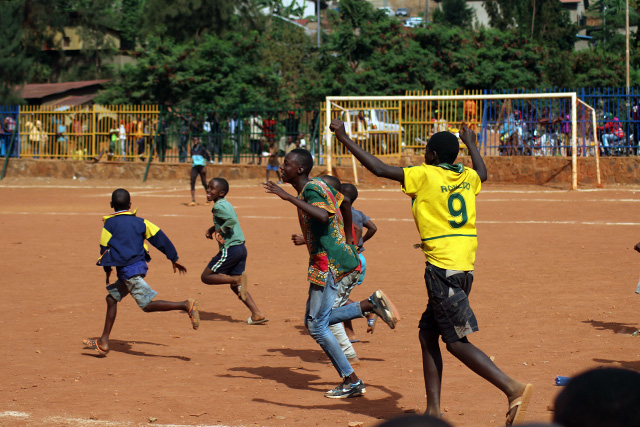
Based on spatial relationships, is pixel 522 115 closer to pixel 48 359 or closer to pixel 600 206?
pixel 600 206

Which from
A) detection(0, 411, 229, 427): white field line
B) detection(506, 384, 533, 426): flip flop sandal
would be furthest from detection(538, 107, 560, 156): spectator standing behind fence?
detection(0, 411, 229, 427): white field line

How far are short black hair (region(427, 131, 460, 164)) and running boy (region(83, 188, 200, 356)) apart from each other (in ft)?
9.34

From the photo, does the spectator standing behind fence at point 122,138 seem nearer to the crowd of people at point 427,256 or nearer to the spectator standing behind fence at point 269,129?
the spectator standing behind fence at point 269,129

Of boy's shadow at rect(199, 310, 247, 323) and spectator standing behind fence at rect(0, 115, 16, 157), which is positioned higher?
spectator standing behind fence at rect(0, 115, 16, 157)

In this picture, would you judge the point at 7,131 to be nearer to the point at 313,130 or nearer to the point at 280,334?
the point at 313,130

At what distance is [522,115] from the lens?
77.2 feet

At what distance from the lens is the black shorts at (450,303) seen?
456 cm

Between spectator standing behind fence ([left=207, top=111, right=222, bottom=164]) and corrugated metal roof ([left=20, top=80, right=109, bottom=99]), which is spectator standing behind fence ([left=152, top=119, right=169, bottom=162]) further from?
corrugated metal roof ([left=20, top=80, right=109, bottom=99])

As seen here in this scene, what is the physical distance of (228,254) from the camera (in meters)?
8.10

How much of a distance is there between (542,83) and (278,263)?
29425mm

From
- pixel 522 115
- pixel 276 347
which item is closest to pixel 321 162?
pixel 522 115

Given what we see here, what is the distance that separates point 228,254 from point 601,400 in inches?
256

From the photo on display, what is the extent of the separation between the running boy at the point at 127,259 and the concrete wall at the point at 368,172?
17.2 m

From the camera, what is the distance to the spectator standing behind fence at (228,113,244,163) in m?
28.5
